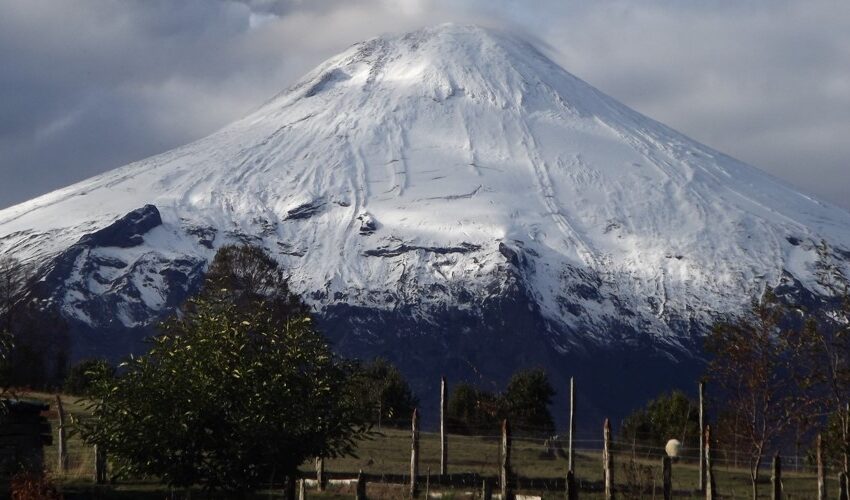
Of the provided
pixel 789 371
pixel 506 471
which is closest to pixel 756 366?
pixel 789 371

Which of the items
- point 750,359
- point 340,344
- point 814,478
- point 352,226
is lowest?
point 814,478

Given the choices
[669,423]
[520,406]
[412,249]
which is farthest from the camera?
[412,249]

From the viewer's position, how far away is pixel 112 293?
18275cm

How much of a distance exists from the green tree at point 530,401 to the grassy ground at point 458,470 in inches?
480

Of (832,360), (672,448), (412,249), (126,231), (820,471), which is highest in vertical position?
(126,231)

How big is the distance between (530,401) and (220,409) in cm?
4439

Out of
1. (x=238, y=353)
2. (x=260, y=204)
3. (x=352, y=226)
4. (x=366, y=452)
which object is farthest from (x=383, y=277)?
(x=238, y=353)

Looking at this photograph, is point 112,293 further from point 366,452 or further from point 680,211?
point 366,452

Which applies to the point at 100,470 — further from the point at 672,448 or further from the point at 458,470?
the point at 672,448

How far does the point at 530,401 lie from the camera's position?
68.2 m

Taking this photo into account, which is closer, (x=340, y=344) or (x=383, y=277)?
(x=340, y=344)

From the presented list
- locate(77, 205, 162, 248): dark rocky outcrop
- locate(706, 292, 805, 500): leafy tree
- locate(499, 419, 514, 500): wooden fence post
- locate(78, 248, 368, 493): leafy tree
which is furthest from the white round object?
locate(77, 205, 162, 248): dark rocky outcrop

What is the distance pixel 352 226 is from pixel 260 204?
14.3 m

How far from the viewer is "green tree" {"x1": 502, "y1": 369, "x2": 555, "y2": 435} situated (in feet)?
213
